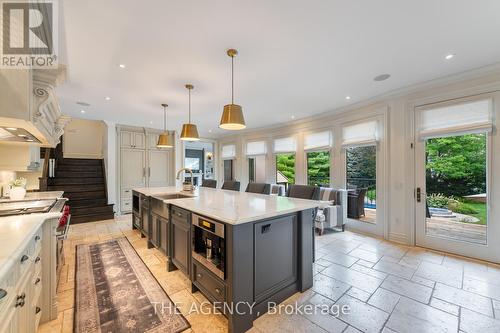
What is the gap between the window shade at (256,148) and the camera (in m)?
6.76

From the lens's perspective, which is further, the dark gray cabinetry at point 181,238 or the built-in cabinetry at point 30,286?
the dark gray cabinetry at point 181,238

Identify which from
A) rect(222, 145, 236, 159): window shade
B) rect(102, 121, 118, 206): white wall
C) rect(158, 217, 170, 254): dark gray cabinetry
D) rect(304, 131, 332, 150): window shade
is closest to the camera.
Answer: rect(158, 217, 170, 254): dark gray cabinetry

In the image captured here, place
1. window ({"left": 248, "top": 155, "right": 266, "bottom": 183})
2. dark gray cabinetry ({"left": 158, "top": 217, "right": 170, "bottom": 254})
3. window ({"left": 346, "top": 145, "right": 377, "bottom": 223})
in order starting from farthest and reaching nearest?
1. window ({"left": 248, "top": 155, "right": 266, "bottom": 183})
2. window ({"left": 346, "top": 145, "right": 377, "bottom": 223})
3. dark gray cabinetry ({"left": 158, "top": 217, "right": 170, "bottom": 254})

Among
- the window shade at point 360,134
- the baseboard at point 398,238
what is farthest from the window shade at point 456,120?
the baseboard at point 398,238

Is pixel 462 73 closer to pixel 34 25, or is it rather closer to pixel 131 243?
pixel 34 25

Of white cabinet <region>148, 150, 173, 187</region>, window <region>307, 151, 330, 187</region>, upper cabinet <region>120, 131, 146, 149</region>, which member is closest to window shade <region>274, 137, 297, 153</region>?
window <region>307, 151, 330, 187</region>

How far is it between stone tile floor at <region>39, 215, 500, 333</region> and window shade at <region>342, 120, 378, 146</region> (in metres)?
2.05

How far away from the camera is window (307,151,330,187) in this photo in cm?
513

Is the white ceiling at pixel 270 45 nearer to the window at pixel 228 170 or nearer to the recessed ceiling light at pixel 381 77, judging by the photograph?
the recessed ceiling light at pixel 381 77

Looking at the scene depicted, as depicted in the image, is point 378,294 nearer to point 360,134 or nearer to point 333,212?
point 333,212

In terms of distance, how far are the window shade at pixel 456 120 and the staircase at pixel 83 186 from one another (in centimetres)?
731

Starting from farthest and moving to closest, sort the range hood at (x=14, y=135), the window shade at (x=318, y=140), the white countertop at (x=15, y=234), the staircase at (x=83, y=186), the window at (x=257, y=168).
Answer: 1. the window at (x=257, y=168)
2. the staircase at (x=83, y=186)
3. the window shade at (x=318, y=140)
4. the range hood at (x=14, y=135)
5. the white countertop at (x=15, y=234)

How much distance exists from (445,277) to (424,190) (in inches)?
56.9

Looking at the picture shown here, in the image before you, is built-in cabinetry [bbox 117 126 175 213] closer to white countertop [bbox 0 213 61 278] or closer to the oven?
white countertop [bbox 0 213 61 278]
